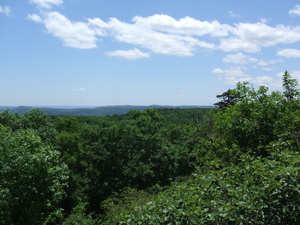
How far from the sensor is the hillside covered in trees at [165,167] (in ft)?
12.9

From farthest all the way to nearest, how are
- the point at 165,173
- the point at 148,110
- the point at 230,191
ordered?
the point at 148,110 < the point at 165,173 < the point at 230,191

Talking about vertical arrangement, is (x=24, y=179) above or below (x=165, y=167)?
above

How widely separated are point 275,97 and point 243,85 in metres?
1.26

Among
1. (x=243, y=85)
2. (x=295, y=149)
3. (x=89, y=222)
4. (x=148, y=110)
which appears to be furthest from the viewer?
(x=148, y=110)

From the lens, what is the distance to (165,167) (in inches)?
834

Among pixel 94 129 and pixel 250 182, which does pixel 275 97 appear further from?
pixel 94 129

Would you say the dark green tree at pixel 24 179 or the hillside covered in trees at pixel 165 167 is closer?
the hillside covered in trees at pixel 165 167

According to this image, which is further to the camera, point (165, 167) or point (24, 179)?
point (165, 167)

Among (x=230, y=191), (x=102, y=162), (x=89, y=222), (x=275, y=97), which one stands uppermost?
(x=275, y=97)

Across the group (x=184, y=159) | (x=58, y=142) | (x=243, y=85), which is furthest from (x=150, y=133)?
(x=243, y=85)

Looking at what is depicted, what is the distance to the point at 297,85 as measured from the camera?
1000 cm

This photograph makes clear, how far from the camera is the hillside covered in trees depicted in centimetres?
392

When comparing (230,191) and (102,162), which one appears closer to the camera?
(230,191)

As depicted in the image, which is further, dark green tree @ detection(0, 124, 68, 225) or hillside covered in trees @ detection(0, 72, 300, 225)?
dark green tree @ detection(0, 124, 68, 225)
